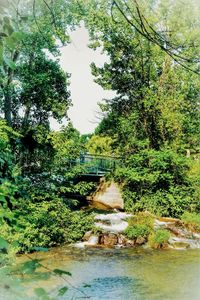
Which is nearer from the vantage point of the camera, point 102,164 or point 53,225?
point 53,225

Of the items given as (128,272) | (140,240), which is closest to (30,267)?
(128,272)

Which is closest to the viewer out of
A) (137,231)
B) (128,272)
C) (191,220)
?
(128,272)

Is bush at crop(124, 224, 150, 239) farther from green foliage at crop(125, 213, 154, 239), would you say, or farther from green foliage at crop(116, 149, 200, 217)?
green foliage at crop(116, 149, 200, 217)

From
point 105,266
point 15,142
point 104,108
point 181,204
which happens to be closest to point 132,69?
point 104,108

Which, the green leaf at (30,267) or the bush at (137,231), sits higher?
the green leaf at (30,267)

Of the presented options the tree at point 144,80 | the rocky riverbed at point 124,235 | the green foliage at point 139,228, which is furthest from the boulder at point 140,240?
the tree at point 144,80

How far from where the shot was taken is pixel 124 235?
17.1 meters

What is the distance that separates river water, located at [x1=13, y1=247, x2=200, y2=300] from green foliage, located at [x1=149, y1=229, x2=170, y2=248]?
0.65 m

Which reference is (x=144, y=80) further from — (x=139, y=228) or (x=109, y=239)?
(x=109, y=239)

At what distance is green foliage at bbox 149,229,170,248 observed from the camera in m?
16.2

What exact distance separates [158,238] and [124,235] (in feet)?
4.68

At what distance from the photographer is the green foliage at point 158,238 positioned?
638 inches

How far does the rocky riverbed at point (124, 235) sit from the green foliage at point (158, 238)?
0.09m

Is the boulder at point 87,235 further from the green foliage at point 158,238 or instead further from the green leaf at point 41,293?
the green leaf at point 41,293
